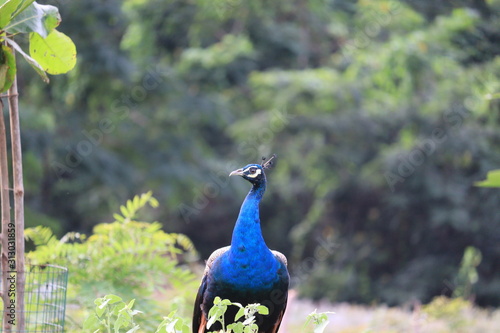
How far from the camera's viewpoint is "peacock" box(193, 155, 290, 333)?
3.72 meters

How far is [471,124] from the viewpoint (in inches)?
451

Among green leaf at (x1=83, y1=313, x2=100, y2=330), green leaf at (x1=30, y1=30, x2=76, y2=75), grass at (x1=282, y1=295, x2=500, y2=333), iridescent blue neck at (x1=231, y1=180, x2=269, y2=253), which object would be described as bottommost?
grass at (x1=282, y1=295, x2=500, y2=333)

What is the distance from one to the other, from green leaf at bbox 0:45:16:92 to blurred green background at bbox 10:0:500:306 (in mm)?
7043

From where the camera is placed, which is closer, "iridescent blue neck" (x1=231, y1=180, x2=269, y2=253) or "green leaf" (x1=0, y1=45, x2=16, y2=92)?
"green leaf" (x1=0, y1=45, x2=16, y2=92)

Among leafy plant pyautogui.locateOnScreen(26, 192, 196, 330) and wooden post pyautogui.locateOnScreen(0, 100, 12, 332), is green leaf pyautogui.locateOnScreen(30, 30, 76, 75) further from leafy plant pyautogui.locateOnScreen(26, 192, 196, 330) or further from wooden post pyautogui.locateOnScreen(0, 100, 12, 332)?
leafy plant pyautogui.locateOnScreen(26, 192, 196, 330)

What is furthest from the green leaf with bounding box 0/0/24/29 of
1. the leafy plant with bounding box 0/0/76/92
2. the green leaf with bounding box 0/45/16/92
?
the green leaf with bounding box 0/45/16/92

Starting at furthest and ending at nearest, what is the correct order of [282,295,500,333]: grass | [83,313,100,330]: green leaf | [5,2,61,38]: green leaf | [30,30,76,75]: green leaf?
[282,295,500,333]: grass, [30,30,76,75]: green leaf, [5,2,61,38]: green leaf, [83,313,100,330]: green leaf

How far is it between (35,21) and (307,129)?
10.6 metres

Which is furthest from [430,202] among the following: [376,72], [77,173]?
[77,173]

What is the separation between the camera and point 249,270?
3.71 m

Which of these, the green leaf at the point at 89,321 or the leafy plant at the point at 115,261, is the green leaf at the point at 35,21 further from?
the leafy plant at the point at 115,261

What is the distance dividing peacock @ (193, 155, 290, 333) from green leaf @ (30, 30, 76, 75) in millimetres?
1159

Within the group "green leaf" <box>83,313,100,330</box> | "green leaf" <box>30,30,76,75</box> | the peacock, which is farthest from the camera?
the peacock

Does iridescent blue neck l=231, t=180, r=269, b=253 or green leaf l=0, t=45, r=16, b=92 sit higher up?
green leaf l=0, t=45, r=16, b=92
